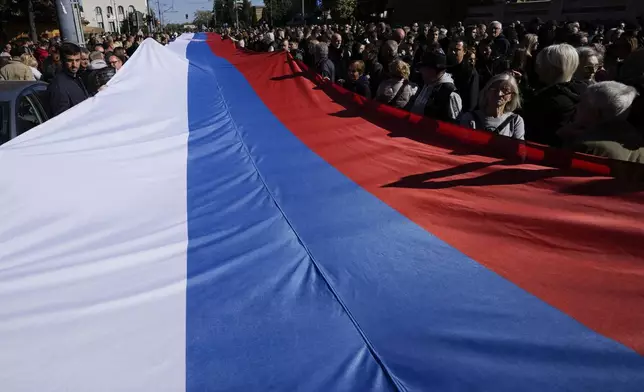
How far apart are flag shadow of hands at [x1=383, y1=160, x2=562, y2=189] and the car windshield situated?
306 centimetres

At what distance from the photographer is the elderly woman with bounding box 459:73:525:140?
2.86m

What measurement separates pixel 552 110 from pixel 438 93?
0.93 meters

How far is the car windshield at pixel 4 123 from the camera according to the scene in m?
3.55

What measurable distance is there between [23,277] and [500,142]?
8.20 feet

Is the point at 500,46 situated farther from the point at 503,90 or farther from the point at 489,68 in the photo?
the point at 503,90

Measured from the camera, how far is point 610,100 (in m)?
2.06

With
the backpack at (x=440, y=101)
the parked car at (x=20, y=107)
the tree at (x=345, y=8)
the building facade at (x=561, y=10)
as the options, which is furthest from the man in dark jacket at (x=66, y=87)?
the tree at (x=345, y=8)

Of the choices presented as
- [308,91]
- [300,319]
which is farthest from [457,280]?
[308,91]

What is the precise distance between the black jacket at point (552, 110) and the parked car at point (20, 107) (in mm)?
3981

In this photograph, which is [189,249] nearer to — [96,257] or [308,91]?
[96,257]

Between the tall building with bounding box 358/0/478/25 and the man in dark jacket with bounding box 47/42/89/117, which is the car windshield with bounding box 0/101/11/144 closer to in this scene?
the man in dark jacket with bounding box 47/42/89/117

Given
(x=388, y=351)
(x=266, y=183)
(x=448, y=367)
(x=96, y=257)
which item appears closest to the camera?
(x=448, y=367)

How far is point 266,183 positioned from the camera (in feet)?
9.88

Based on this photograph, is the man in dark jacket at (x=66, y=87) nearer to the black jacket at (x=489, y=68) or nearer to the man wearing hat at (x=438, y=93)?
the man wearing hat at (x=438, y=93)
